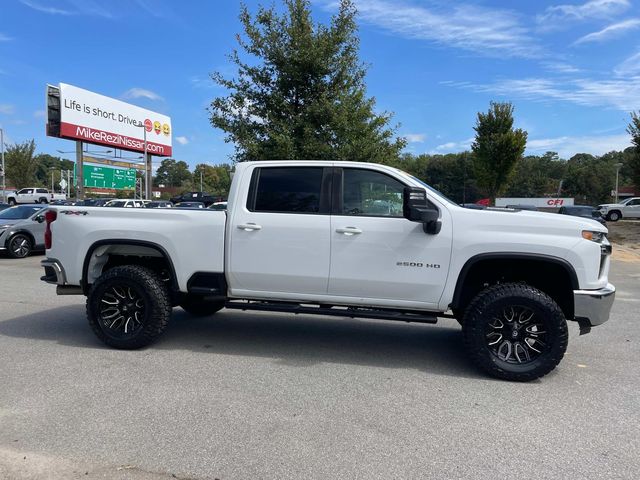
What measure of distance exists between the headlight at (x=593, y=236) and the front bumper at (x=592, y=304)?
1.54 feet

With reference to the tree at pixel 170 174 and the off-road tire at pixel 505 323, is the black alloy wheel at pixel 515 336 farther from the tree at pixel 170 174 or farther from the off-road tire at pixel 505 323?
the tree at pixel 170 174

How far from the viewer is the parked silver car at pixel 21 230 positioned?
14172 mm

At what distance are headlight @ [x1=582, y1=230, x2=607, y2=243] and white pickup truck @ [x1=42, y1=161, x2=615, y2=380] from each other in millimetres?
17

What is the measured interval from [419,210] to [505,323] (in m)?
1.36

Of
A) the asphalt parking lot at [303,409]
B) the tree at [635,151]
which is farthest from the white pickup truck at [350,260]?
the tree at [635,151]

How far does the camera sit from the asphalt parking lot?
10.4ft

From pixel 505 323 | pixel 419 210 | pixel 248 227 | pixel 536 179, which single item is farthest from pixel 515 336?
pixel 536 179

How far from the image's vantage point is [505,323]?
15.5 ft

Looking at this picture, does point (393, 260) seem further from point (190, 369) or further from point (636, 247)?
point (636, 247)

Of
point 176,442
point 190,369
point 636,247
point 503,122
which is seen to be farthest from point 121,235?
point 503,122

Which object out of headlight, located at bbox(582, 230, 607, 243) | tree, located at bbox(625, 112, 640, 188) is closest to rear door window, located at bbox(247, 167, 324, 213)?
headlight, located at bbox(582, 230, 607, 243)

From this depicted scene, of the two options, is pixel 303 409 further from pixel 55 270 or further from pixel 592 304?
pixel 55 270

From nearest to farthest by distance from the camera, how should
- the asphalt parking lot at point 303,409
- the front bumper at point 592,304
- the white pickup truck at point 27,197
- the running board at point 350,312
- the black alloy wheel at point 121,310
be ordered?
the asphalt parking lot at point 303,409
the front bumper at point 592,304
the running board at point 350,312
the black alloy wheel at point 121,310
the white pickup truck at point 27,197

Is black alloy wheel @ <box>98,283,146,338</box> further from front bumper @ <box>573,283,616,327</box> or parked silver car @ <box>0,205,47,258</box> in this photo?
parked silver car @ <box>0,205,47,258</box>
